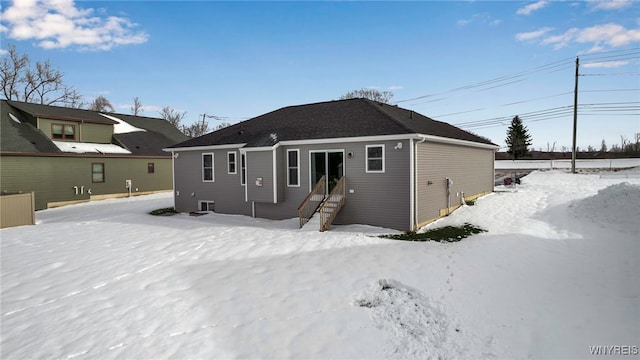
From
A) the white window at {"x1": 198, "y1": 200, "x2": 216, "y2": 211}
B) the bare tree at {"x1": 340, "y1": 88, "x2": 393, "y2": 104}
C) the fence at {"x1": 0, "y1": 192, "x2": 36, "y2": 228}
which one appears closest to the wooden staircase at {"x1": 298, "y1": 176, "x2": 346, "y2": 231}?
the white window at {"x1": 198, "y1": 200, "x2": 216, "y2": 211}

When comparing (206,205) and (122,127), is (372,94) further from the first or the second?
(206,205)

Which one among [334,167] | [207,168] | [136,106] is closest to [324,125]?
[334,167]

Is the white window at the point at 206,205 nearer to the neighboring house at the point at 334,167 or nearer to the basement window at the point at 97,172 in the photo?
the neighboring house at the point at 334,167

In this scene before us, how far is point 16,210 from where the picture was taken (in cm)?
1286

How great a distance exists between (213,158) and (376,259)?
1022 cm

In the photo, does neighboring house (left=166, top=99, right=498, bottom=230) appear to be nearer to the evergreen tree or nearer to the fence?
the fence

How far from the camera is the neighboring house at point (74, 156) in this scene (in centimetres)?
1836

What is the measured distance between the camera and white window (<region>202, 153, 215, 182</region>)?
50.8ft

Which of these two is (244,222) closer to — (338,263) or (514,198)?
(338,263)

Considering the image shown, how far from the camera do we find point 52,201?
19.3 metres

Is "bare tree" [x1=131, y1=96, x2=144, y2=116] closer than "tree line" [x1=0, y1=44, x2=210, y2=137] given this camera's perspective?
No

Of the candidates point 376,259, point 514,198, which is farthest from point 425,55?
point 376,259

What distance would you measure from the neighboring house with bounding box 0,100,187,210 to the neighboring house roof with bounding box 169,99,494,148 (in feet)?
30.2

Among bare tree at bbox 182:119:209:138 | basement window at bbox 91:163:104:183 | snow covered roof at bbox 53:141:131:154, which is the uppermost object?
bare tree at bbox 182:119:209:138
